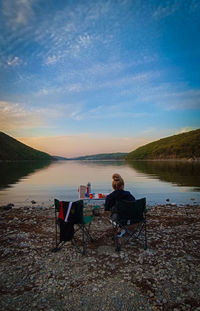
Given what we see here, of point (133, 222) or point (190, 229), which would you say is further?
point (190, 229)

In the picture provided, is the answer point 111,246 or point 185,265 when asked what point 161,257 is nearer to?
point 185,265

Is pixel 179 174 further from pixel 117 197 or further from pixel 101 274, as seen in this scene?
pixel 101 274

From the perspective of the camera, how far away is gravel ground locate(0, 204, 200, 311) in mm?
3797

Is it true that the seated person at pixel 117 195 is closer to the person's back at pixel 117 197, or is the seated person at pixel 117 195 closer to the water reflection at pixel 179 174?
the person's back at pixel 117 197

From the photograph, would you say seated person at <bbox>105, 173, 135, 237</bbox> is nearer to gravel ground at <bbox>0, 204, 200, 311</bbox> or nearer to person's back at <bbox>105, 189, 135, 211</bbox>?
person's back at <bbox>105, 189, 135, 211</bbox>

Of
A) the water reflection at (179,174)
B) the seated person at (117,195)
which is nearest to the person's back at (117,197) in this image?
the seated person at (117,195)

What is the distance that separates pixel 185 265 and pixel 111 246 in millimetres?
2435

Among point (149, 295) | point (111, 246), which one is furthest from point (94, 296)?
point (111, 246)

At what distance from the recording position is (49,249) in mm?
6188

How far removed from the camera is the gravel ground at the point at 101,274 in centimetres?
380

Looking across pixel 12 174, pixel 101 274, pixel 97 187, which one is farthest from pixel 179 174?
pixel 12 174

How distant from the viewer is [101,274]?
4.74 metres

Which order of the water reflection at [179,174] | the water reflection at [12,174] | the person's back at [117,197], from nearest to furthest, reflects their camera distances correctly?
the person's back at [117,197], the water reflection at [179,174], the water reflection at [12,174]

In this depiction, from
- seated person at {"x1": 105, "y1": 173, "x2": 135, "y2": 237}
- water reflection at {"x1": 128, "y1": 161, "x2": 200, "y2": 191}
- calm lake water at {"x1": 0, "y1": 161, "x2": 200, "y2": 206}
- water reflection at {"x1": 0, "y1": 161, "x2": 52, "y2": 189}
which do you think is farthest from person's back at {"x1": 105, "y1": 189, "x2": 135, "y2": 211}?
water reflection at {"x1": 0, "y1": 161, "x2": 52, "y2": 189}
